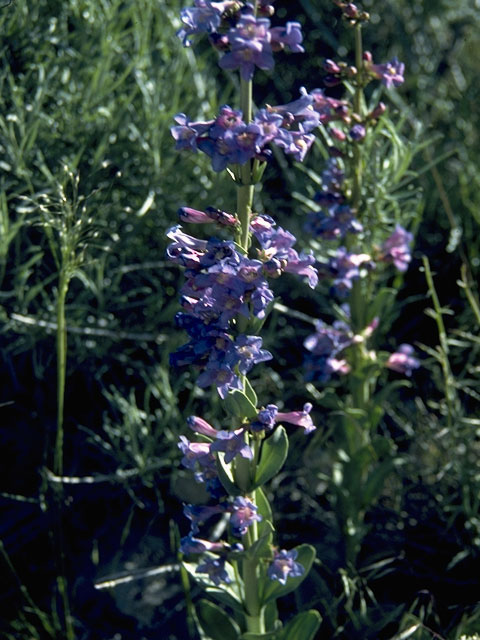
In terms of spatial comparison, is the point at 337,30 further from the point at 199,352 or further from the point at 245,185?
the point at 199,352

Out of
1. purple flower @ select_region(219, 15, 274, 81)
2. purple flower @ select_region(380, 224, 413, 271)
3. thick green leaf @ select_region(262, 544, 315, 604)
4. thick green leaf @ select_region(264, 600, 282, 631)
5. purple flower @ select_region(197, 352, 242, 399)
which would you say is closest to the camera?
purple flower @ select_region(219, 15, 274, 81)

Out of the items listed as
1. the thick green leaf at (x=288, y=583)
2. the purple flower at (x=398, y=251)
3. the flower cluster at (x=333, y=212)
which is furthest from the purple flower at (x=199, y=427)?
the purple flower at (x=398, y=251)

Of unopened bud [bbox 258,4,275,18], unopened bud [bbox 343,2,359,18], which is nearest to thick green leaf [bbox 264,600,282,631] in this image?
unopened bud [bbox 258,4,275,18]

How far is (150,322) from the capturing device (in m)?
2.69

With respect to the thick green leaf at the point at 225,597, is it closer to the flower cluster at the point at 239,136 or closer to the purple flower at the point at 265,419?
the purple flower at the point at 265,419

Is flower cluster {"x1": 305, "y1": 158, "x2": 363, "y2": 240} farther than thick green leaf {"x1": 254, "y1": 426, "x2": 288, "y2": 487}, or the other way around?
flower cluster {"x1": 305, "y1": 158, "x2": 363, "y2": 240}

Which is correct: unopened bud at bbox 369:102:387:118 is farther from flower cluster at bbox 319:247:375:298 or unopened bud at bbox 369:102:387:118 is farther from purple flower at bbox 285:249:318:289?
purple flower at bbox 285:249:318:289

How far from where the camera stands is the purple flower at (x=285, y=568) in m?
1.75

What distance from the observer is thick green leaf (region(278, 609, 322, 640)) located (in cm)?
185

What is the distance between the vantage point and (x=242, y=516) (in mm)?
1687

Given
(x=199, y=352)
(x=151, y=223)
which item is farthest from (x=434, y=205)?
(x=199, y=352)

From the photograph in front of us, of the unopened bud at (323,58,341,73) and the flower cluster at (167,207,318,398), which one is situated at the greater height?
the unopened bud at (323,58,341,73)

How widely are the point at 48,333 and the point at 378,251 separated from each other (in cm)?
104

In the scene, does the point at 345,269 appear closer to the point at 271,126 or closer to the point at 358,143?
the point at 358,143
